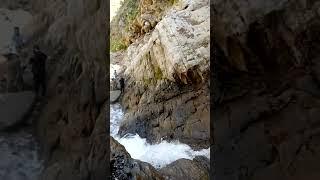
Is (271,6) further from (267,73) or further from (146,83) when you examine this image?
(146,83)

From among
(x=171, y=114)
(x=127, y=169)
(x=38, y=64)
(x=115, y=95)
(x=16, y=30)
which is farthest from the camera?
(x=115, y=95)

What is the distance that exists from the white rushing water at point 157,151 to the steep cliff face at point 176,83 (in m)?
0.16

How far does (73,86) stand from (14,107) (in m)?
0.39

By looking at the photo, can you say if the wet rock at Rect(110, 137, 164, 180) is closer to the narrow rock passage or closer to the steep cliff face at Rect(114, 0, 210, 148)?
the steep cliff face at Rect(114, 0, 210, 148)

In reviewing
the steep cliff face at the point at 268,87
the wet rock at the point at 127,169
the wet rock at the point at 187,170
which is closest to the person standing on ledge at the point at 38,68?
the steep cliff face at the point at 268,87

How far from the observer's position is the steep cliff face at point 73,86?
1630 mm

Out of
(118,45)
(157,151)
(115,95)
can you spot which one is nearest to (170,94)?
(157,151)

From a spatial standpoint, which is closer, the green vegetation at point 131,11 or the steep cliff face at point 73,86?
the steep cliff face at point 73,86

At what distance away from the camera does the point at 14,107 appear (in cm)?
148

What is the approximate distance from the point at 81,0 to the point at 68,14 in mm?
133

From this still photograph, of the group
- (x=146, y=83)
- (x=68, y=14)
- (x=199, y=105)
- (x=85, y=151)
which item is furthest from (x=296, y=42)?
(x=146, y=83)

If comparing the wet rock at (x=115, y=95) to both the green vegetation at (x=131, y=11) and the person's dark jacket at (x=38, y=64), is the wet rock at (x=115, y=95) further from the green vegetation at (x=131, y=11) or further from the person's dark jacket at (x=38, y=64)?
the person's dark jacket at (x=38, y=64)

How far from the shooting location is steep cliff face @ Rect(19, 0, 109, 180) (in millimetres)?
1630

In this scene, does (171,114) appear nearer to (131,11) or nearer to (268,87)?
(131,11)
